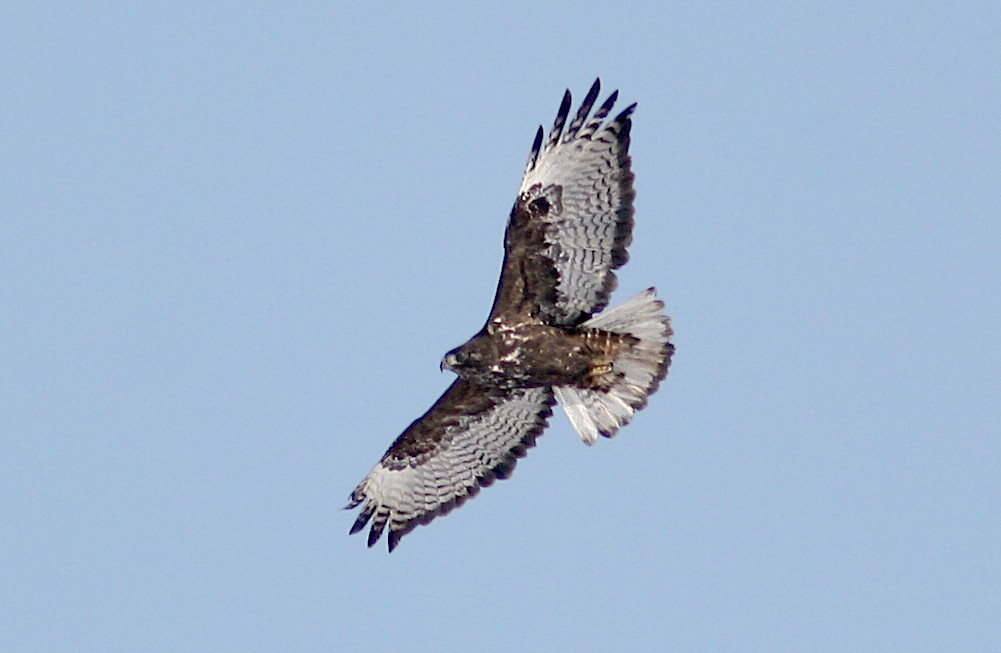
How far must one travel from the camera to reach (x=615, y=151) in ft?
48.2

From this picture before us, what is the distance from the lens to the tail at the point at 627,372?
1511 centimetres

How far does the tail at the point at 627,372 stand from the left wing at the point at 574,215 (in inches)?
10.4

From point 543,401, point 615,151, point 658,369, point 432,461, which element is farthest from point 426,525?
point 615,151

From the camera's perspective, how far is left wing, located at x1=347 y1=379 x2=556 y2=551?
53.0 feet

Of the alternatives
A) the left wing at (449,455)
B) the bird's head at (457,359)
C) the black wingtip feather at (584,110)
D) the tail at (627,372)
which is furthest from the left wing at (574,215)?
the left wing at (449,455)

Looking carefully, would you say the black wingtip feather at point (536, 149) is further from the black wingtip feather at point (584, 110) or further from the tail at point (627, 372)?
the tail at point (627, 372)

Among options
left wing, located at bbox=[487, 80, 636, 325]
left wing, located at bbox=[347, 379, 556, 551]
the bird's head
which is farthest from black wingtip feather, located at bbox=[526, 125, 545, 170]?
left wing, located at bbox=[347, 379, 556, 551]

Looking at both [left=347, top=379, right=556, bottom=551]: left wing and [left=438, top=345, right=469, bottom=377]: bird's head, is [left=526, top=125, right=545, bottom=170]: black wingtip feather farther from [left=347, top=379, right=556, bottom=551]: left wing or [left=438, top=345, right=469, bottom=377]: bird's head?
[left=347, top=379, right=556, bottom=551]: left wing

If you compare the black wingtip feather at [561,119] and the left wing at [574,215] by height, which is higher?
the black wingtip feather at [561,119]

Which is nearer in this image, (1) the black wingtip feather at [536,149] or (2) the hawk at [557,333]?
(2) the hawk at [557,333]

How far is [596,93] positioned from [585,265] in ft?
4.62

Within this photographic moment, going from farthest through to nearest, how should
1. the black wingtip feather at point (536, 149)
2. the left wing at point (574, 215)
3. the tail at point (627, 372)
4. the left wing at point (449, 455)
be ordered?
the left wing at point (449, 455) < the tail at point (627, 372) < the black wingtip feather at point (536, 149) < the left wing at point (574, 215)

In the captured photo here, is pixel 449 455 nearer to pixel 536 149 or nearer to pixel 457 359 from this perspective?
pixel 457 359

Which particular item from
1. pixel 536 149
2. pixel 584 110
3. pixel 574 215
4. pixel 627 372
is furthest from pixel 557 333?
pixel 584 110
